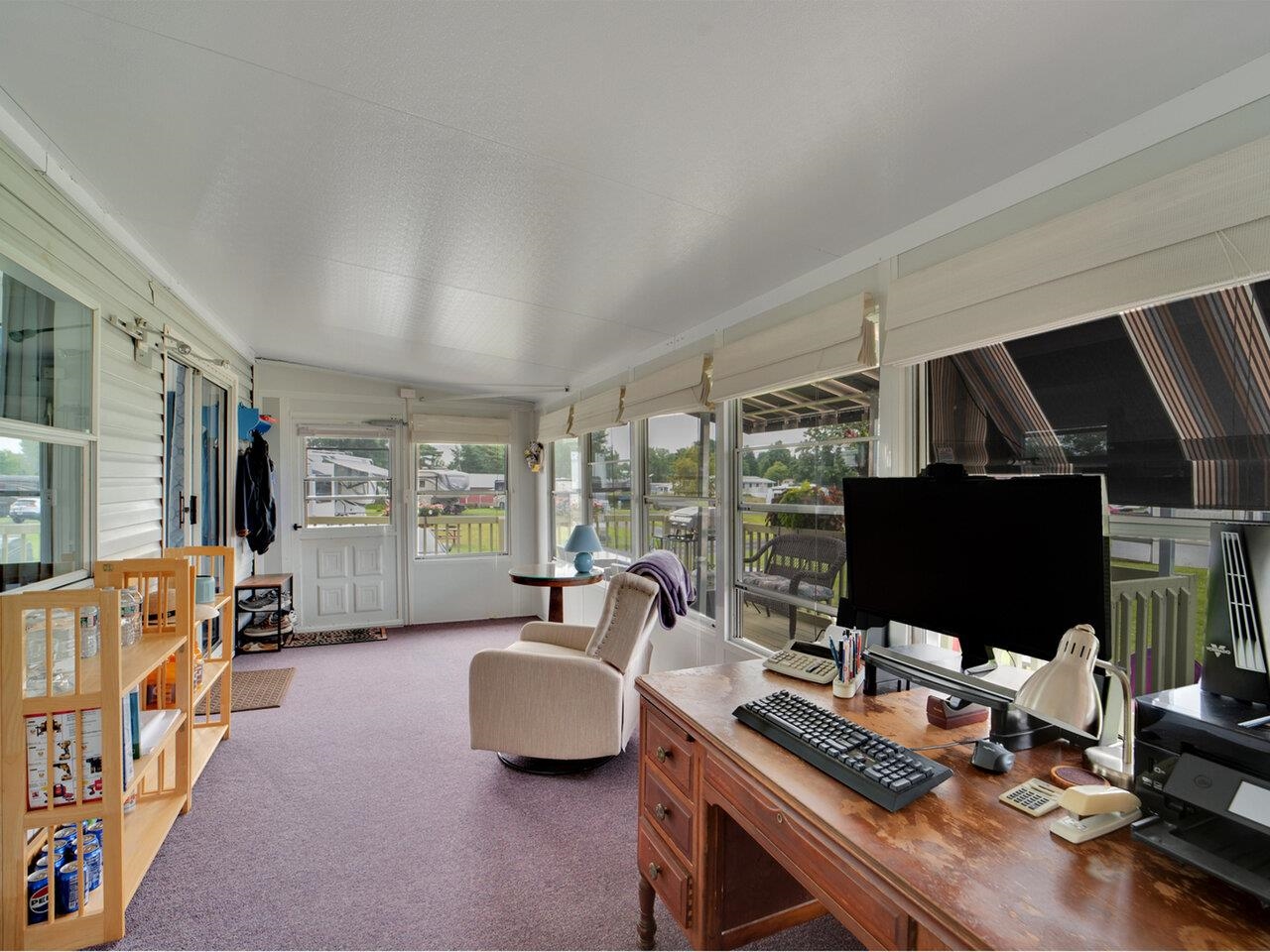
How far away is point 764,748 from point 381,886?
1590 millimetres

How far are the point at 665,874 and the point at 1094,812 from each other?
3.60ft

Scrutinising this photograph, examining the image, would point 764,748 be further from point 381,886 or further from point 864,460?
point 381,886

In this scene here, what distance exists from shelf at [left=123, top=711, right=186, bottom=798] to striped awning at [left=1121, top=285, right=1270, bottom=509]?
9.91 feet

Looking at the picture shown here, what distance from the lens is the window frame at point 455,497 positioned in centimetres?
587

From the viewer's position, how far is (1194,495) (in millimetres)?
1363

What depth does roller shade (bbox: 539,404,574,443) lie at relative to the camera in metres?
5.11

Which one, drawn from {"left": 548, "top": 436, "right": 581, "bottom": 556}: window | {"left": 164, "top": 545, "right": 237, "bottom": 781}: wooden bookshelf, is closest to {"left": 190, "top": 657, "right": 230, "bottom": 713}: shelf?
{"left": 164, "top": 545, "right": 237, "bottom": 781}: wooden bookshelf

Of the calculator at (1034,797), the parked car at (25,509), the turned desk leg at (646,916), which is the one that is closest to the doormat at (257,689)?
the parked car at (25,509)

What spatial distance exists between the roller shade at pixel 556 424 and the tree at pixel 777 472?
2414mm

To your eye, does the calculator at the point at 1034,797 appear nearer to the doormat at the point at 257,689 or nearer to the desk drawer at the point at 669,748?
the desk drawer at the point at 669,748

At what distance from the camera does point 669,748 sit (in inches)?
64.7

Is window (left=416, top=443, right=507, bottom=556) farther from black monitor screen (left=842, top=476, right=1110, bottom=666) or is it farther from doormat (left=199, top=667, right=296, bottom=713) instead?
black monitor screen (left=842, top=476, right=1110, bottom=666)

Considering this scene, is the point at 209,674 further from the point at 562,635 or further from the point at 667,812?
the point at 667,812

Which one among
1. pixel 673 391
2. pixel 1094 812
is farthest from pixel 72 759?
pixel 673 391
